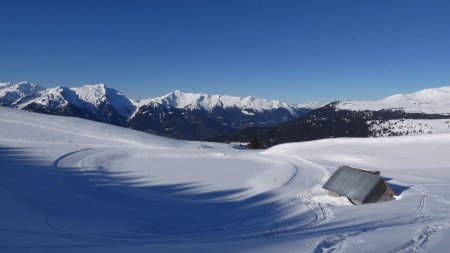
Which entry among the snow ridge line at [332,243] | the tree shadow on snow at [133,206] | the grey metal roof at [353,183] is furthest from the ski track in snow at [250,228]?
the snow ridge line at [332,243]

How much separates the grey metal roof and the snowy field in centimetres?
89

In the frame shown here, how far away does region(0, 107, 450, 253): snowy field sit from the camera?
12562mm

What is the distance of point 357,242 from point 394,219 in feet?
23.4

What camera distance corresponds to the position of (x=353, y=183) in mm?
28234

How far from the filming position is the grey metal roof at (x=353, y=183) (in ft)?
88.2

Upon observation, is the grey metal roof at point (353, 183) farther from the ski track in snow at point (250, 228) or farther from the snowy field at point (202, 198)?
the ski track in snow at point (250, 228)

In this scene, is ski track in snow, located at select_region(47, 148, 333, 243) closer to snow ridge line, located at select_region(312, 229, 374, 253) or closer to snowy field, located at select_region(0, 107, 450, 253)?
snowy field, located at select_region(0, 107, 450, 253)

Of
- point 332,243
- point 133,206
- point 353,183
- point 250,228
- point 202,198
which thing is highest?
point 332,243

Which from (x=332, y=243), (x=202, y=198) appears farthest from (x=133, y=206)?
(x=332, y=243)

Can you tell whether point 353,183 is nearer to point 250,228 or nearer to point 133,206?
point 250,228

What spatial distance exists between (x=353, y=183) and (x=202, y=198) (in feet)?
36.1

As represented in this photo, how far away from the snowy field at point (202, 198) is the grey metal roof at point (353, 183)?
887 mm

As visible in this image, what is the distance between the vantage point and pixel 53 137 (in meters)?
51.8

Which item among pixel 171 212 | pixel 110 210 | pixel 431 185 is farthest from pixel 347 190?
pixel 110 210
